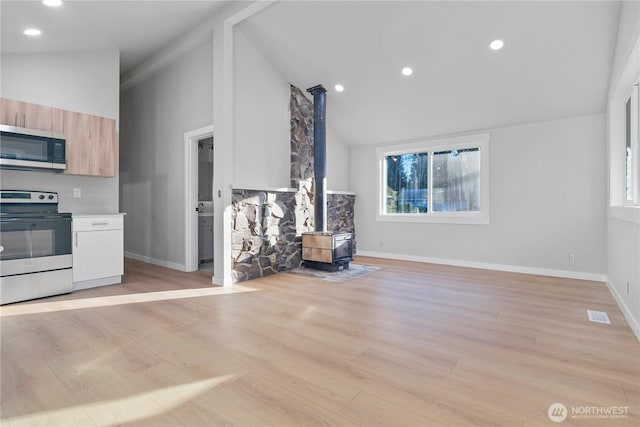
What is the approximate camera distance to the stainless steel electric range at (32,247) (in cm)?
294

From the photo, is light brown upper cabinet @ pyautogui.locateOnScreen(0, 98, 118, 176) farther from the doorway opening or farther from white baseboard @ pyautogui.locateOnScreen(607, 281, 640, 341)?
white baseboard @ pyautogui.locateOnScreen(607, 281, 640, 341)

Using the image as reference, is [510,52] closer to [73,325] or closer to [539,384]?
[539,384]

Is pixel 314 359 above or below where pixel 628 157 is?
below

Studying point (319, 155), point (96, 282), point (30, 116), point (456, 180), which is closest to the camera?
point (30, 116)

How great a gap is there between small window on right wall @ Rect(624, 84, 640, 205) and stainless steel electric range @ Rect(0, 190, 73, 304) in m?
5.52

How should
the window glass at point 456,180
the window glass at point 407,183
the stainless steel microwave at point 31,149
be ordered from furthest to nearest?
the window glass at point 407,183
the window glass at point 456,180
the stainless steel microwave at point 31,149

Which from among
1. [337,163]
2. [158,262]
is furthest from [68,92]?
[337,163]

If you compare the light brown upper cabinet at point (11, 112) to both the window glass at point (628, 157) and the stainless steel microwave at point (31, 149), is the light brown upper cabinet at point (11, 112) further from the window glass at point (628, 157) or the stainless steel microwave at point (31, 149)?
the window glass at point (628, 157)

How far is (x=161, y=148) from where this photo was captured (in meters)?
5.00

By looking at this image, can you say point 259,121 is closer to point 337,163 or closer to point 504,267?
point 337,163

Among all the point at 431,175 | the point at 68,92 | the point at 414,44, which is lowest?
the point at 431,175

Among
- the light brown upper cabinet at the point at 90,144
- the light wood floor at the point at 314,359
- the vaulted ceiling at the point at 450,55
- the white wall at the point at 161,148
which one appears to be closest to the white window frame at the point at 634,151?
the vaulted ceiling at the point at 450,55

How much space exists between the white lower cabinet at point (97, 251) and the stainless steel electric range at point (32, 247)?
0.12 metres

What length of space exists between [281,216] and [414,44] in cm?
278
